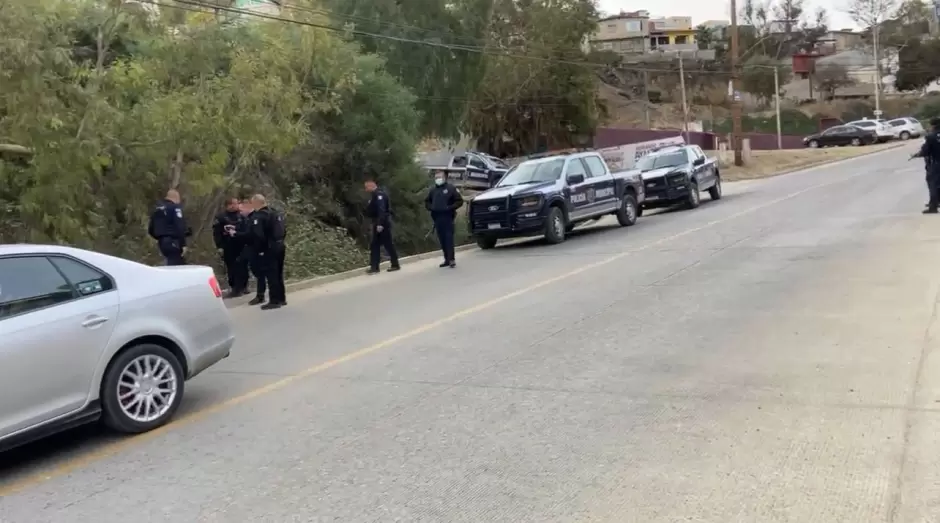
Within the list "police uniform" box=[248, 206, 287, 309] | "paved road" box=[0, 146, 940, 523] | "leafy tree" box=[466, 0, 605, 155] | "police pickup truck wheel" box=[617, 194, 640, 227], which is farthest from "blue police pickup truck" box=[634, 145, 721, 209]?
"leafy tree" box=[466, 0, 605, 155]

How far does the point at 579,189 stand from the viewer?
64.8 feet

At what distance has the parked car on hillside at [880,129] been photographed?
57.8 meters

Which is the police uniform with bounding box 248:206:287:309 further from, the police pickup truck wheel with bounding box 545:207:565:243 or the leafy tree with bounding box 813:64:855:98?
the leafy tree with bounding box 813:64:855:98

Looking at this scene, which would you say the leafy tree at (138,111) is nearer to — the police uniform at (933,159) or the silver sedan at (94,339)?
the silver sedan at (94,339)

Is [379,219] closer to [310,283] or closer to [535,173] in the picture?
[310,283]

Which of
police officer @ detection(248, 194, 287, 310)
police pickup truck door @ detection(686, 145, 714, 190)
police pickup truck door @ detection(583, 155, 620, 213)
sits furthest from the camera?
police pickup truck door @ detection(686, 145, 714, 190)

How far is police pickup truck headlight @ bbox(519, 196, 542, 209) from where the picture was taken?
18.6 m

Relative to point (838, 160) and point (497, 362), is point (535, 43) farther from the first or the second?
point (497, 362)

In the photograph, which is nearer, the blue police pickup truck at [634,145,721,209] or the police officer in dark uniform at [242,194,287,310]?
the police officer in dark uniform at [242,194,287,310]

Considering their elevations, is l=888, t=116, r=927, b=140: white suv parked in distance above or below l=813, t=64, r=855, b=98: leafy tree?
below

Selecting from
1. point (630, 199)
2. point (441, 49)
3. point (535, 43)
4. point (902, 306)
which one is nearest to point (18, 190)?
point (902, 306)

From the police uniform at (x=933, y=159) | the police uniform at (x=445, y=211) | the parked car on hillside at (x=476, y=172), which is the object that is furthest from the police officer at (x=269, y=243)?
the parked car on hillside at (x=476, y=172)

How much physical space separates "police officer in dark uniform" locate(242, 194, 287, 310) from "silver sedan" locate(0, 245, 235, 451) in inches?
213

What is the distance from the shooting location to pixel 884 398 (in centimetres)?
644
